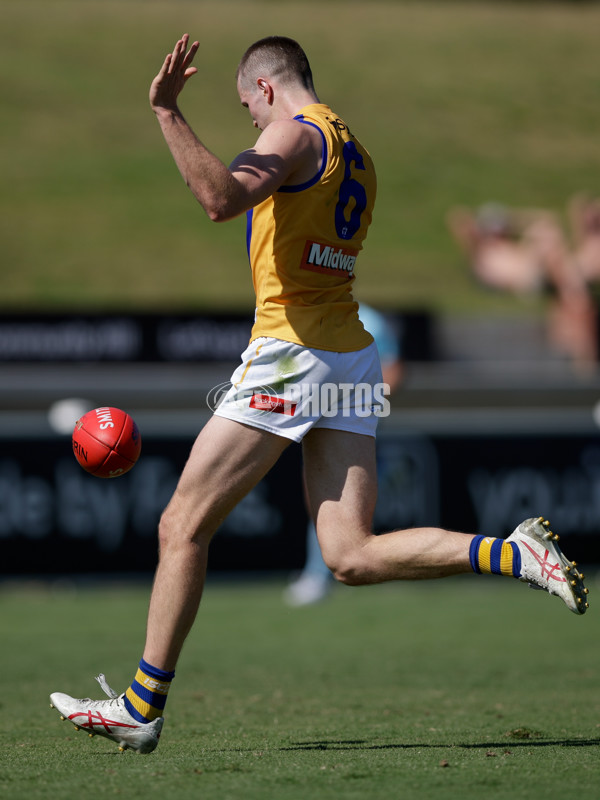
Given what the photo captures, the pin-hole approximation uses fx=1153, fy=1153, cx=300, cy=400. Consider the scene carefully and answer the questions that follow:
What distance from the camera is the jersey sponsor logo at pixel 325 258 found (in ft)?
14.2

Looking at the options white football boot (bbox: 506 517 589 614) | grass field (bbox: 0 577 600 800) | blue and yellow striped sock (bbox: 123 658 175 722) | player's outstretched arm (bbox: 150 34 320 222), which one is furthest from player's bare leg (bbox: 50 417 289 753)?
white football boot (bbox: 506 517 589 614)

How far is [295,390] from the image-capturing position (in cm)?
425

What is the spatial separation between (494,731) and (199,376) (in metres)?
16.2

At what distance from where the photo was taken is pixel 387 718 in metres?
5.10

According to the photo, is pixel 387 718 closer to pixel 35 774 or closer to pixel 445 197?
pixel 35 774

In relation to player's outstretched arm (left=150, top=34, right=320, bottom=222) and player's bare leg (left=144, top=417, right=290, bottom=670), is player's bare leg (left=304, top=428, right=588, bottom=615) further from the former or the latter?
player's outstretched arm (left=150, top=34, right=320, bottom=222)

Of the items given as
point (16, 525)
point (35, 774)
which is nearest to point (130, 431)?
point (35, 774)

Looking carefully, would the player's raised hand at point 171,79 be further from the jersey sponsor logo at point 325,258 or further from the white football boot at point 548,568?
the white football boot at point 548,568

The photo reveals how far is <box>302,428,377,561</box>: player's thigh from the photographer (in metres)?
4.34

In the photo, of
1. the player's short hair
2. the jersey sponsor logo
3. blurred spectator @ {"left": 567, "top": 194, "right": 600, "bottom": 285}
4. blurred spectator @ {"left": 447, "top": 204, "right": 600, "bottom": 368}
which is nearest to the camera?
the jersey sponsor logo

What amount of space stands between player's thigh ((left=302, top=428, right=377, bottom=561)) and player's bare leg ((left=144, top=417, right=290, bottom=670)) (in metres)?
0.32

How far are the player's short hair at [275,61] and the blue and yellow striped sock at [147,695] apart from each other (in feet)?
7.45

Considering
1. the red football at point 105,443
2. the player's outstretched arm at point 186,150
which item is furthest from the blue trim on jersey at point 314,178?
the red football at point 105,443

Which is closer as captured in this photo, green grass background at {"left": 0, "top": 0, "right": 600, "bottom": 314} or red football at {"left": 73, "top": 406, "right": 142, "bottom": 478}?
red football at {"left": 73, "top": 406, "right": 142, "bottom": 478}
